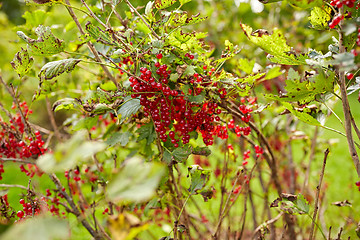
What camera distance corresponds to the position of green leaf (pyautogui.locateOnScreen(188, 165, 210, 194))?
2.82 feet

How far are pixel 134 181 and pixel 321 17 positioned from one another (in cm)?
58

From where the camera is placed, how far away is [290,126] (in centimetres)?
158

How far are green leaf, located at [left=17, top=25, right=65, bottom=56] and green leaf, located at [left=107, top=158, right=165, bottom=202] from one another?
0.53 meters

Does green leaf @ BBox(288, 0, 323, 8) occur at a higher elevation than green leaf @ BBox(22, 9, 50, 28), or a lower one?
higher

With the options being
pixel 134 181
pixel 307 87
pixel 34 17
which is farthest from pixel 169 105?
pixel 34 17

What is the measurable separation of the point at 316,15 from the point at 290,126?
3.09ft

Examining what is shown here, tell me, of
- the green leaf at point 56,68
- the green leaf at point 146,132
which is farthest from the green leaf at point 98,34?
the green leaf at point 146,132

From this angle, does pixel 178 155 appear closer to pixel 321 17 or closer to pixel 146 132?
pixel 146 132

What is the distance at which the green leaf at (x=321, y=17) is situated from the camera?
0.69m

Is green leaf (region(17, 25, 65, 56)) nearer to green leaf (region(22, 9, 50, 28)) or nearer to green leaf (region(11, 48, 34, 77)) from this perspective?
green leaf (region(11, 48, 34, 77))

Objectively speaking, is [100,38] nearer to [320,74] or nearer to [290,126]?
[320,74]

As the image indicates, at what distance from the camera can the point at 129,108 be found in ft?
2.56

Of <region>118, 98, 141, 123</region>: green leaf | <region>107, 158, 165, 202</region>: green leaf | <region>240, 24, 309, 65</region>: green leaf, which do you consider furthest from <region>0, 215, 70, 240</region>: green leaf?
<region>240, 24, 309, 65</region>: green leaf

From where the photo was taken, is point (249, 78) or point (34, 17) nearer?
point (249, 78)
